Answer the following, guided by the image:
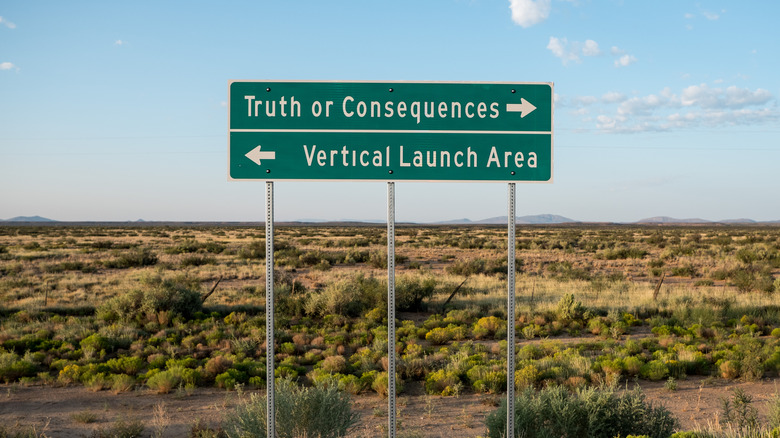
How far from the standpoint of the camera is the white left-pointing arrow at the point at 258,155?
163 inches

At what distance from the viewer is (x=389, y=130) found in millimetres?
4164

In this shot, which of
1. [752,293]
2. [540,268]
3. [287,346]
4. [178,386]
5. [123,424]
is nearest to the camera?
[123,424]

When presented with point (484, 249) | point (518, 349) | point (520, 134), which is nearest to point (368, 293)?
point (518, 349)

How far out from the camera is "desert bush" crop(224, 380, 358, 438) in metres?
5.52

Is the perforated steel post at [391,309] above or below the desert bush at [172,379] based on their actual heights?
above

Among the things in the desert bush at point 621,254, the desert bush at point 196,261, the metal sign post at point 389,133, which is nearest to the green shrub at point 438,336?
the metal sign post at point 389,133

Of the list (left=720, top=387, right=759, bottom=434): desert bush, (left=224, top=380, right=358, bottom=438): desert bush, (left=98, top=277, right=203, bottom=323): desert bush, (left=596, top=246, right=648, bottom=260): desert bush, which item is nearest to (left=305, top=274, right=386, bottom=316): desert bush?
(left=98, top=277, right=203, bottom=323): desert bush

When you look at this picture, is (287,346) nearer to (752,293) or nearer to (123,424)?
(123,424)

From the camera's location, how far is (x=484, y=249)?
44.8 metres

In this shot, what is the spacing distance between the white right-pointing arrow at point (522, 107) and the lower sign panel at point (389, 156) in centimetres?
19

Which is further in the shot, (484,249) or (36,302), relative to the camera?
(484,249)

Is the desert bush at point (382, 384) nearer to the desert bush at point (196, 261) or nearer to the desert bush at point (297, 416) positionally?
the desert bush at point (297, 416)

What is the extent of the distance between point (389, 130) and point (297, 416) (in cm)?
345

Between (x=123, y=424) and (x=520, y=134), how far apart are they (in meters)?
6.47
